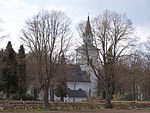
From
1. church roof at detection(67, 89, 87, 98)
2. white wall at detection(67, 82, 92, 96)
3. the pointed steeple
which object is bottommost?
church roof at detection(67, 89, 87, 98)

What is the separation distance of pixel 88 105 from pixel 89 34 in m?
11.2

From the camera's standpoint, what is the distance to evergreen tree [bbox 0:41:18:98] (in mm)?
63812

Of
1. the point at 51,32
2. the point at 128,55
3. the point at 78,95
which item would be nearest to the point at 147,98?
the point at 78,95

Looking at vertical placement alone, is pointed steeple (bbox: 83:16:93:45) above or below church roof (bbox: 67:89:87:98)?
above

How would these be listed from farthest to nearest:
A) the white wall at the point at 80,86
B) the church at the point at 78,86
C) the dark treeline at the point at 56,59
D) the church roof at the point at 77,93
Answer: the white wall at the point at 80,86 < the church roof at the point at 77,93 < the church at the point at 78,86 < the dark treeline at the point at 56,59

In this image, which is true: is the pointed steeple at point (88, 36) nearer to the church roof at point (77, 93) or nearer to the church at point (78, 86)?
the church at point (78, 86)

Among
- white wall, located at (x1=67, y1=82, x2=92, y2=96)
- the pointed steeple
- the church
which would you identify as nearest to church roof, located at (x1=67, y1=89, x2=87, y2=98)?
the church

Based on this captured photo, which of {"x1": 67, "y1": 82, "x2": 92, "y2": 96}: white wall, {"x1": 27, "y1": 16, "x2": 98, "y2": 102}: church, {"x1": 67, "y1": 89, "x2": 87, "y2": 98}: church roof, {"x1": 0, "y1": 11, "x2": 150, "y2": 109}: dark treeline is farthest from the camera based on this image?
{"x1": 67, "y1": 82, "x2": 92, "y2": 96}: white wall

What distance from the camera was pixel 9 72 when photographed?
64.8m

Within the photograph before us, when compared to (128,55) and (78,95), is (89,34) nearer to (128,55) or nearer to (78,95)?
(128,55)

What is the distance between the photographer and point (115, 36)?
2223 inches

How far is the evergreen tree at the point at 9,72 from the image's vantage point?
63812mm

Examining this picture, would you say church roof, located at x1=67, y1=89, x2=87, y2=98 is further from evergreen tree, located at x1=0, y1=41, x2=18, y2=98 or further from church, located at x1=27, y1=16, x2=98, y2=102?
evergreen tree, located at x1=0, y1=41, x2=18, y2=98

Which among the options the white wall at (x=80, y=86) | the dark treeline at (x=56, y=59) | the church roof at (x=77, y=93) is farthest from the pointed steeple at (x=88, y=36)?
the white wall at (x=80, y=86)
